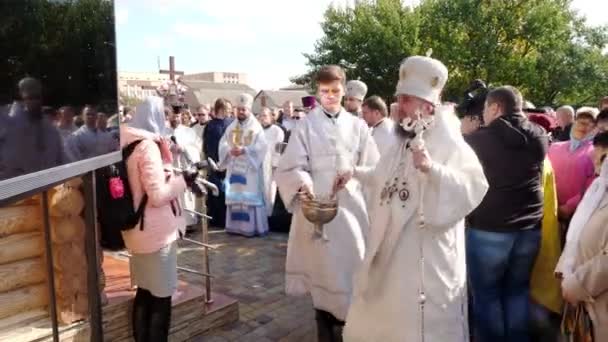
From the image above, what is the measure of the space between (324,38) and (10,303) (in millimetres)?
34313

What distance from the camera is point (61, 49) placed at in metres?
1.39

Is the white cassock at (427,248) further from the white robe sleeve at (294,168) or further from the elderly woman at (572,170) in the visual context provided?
the elderly woman at (572,170)

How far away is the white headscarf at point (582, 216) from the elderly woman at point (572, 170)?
128cm

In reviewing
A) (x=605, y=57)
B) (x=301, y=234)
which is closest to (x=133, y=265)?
(x=301, y=234)

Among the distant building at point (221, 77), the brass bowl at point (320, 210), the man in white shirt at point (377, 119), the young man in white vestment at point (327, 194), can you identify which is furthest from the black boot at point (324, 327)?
the distant building at point (221, 77)

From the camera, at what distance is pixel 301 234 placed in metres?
3.73

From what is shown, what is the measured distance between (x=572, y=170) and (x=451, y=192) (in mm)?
2352

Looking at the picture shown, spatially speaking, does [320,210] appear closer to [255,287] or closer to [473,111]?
[473,111]

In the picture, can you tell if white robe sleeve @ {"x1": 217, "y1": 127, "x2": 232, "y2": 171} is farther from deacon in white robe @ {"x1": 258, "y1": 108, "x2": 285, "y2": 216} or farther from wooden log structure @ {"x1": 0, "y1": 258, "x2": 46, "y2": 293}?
wooden log structure @ {"x1": 0, "y1": 258, "x2": 46, "y2": 293}

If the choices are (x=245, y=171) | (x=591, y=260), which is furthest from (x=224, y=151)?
(x=591, y=260)

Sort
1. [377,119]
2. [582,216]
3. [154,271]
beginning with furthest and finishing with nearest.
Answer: [377,119] < [154,271] < [582,216]

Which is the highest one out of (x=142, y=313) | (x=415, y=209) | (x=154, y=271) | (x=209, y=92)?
(x=209, y=92)

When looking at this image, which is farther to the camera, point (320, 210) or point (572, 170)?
point (572, 170)

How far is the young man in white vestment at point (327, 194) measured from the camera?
11.8 feet
